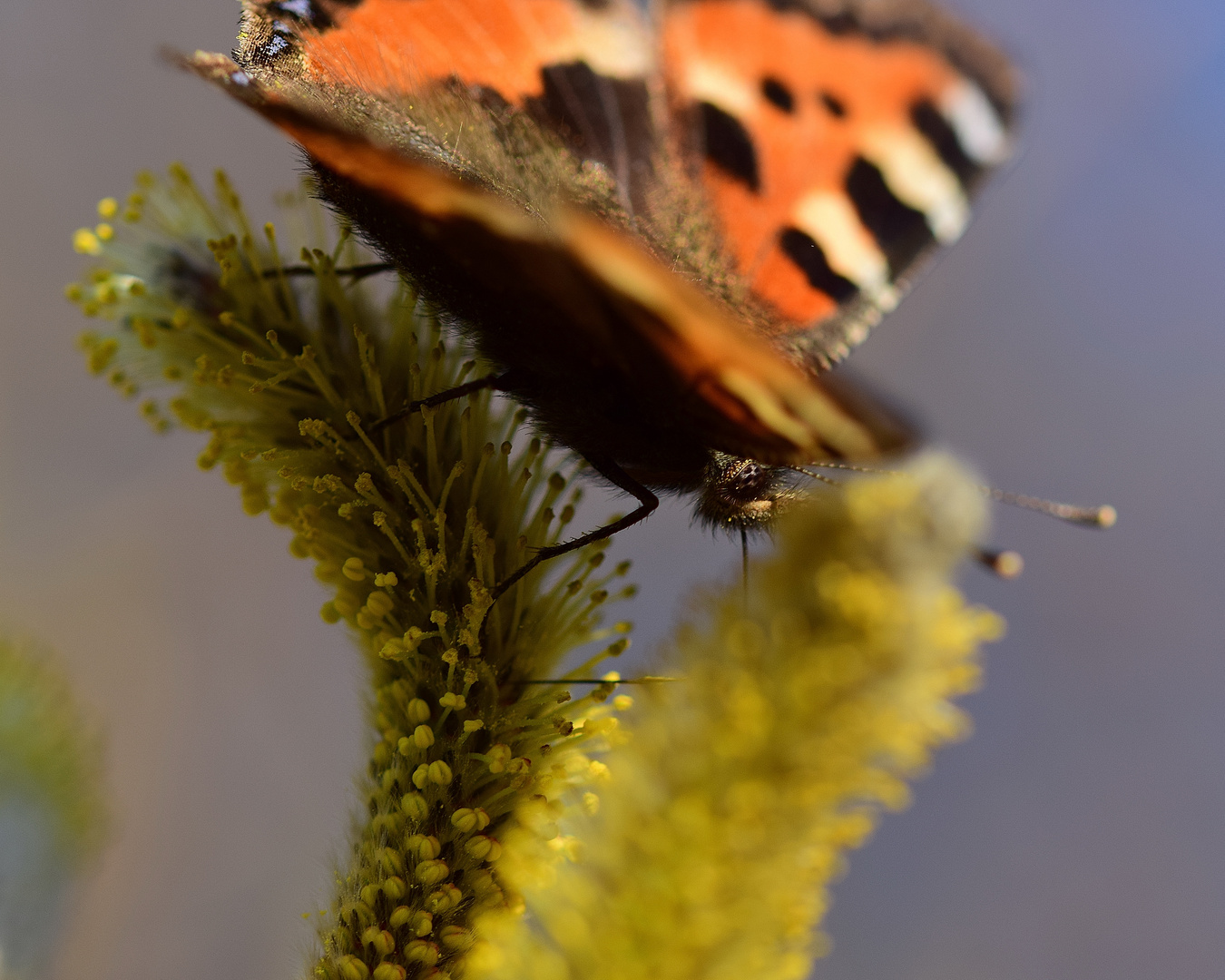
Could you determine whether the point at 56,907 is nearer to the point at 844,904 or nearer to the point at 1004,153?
the point at 1004,153

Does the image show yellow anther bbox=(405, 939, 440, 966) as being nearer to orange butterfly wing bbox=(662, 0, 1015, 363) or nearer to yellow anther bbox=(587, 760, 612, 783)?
yellow anther bbox=(587, 760, 612, 783)

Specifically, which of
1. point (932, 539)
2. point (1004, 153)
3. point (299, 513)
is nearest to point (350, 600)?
point (299, 513)

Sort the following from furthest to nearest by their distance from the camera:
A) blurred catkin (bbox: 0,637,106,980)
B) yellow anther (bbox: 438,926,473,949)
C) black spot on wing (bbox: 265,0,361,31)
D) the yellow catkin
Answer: blurred catkin (bbox: 0,637,106,980), black spot on wing (bbox: 265,0,361,31), yellow anther (bbox: 438,926,473,949), the yellow catkin

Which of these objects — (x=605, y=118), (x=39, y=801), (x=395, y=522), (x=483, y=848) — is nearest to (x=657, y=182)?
(x=605, y=118)

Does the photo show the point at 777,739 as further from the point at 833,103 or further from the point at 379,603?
the point at 833,103

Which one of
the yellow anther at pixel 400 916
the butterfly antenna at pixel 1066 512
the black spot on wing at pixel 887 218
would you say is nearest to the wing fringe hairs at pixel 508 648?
the yellow anther at pixel 400 916

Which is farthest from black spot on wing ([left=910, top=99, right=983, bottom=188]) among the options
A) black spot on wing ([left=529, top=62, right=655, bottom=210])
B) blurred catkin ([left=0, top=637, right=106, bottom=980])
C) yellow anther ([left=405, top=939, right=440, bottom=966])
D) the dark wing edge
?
blurred catkin ([left=0, top=637, right=106, bottom=980])

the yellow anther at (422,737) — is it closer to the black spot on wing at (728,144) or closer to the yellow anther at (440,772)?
the yellow anther at (440,772)
